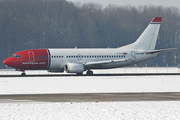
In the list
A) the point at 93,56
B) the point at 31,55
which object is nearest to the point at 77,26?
the point at 93,56

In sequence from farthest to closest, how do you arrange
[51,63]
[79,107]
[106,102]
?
[51,63]
[106,102]
[79,107]

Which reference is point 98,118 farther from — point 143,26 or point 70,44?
point 143,26

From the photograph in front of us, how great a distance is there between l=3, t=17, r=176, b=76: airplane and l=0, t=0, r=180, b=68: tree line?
43.5 m

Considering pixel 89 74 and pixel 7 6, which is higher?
pixel 7 6

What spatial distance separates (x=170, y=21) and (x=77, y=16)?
35.4 m

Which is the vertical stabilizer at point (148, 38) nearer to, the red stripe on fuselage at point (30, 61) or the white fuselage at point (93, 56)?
the white fuselage at point (93, 56)

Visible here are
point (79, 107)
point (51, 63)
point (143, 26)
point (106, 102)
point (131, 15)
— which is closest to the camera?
point (79, 107)

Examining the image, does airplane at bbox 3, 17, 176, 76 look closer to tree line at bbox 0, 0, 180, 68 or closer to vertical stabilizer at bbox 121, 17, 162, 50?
vertical stabilizer at bbox 121, 17, 162, 50

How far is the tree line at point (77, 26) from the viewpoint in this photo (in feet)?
349

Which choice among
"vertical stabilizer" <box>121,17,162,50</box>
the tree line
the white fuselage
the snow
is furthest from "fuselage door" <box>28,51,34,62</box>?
the tree line

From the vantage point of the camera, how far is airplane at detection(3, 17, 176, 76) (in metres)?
50.8

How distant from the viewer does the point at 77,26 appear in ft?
405

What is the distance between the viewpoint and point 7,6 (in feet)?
359

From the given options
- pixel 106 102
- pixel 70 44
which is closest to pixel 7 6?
pixel 70 44
